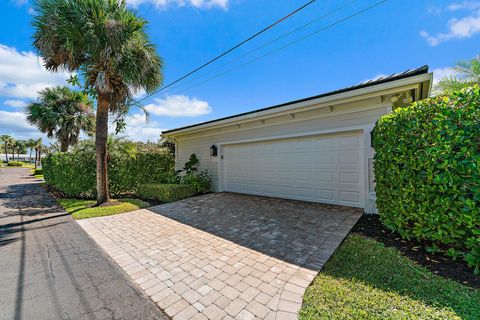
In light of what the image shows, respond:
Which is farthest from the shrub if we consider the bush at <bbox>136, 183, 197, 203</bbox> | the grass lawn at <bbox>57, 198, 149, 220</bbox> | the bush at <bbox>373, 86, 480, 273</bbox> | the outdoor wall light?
the bush at <bbox>373, 86, 480, 273</bbox>

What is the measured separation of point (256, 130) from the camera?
7539 millimetres

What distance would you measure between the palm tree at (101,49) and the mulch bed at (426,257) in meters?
7.41

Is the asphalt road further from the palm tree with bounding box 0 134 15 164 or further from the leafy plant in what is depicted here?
the palm tree with bounding box 0 134 15 164

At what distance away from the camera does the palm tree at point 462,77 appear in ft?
22.3

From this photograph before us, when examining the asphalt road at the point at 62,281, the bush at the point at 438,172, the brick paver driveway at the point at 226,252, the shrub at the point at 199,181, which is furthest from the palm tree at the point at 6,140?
the bush at the point at 438,172

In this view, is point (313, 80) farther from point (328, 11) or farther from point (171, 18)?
point (171, 18)

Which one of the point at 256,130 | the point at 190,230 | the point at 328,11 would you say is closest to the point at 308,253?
the point at 190,230

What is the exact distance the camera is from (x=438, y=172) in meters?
2.70

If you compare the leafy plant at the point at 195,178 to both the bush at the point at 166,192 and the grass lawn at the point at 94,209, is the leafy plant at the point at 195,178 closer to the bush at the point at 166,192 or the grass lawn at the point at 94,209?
the bush at the point at 166,192

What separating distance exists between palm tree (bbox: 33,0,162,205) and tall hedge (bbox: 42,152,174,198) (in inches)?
76.1

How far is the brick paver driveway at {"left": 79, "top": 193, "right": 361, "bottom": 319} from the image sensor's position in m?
2.14

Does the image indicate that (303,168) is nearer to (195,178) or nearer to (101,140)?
(195,178)

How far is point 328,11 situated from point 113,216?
8113 mm

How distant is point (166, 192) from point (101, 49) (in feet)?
15.6
